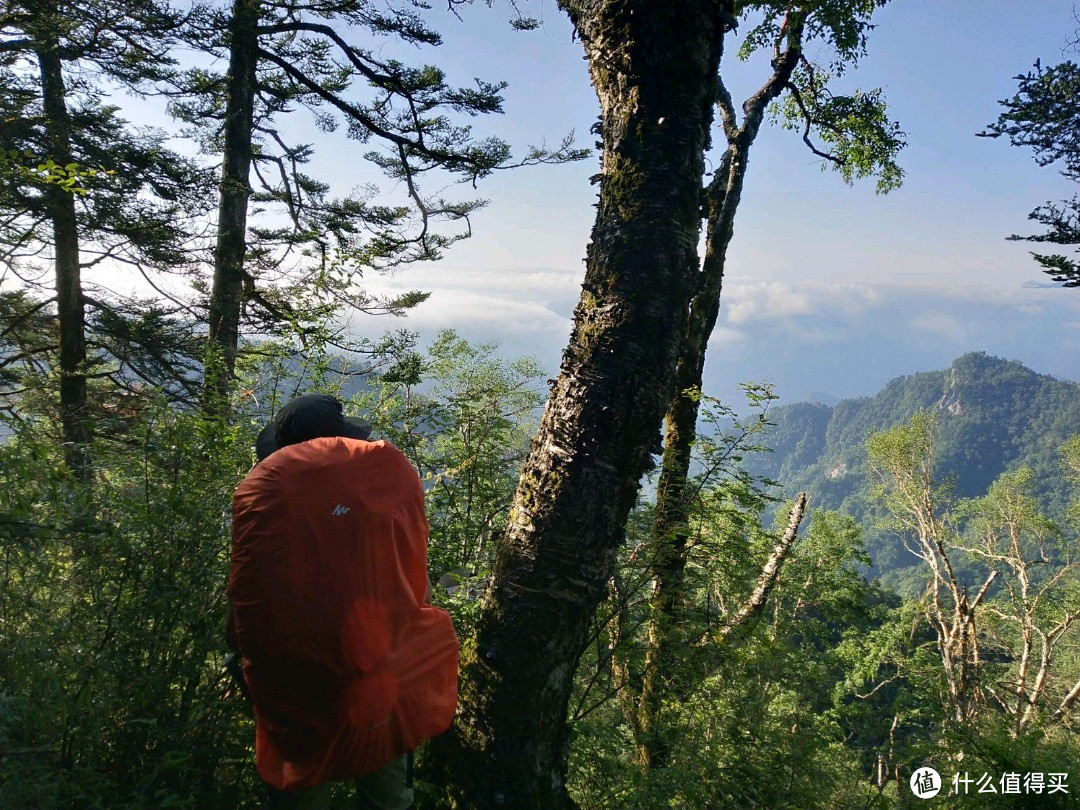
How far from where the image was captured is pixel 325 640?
163 centimetres

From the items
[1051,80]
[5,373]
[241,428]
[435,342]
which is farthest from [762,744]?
[5,373]

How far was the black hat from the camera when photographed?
75.4 inches

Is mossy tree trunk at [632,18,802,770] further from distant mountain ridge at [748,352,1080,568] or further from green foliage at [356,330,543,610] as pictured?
distant mountain ridge at [748,352,1080,568]

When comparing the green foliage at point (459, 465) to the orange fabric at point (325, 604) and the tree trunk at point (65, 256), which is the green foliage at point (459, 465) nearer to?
the orange fabric at point (325, 604)

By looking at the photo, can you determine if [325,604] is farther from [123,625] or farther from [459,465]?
[459,465]

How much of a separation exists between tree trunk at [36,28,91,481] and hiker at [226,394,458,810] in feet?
19.7

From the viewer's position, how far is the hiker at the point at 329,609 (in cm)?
162

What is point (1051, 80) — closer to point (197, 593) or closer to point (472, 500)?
point (472, 500)

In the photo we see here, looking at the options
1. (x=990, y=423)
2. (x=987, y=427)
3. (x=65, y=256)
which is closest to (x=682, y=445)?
(x=65, y=256)

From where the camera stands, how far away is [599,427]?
2318mm
